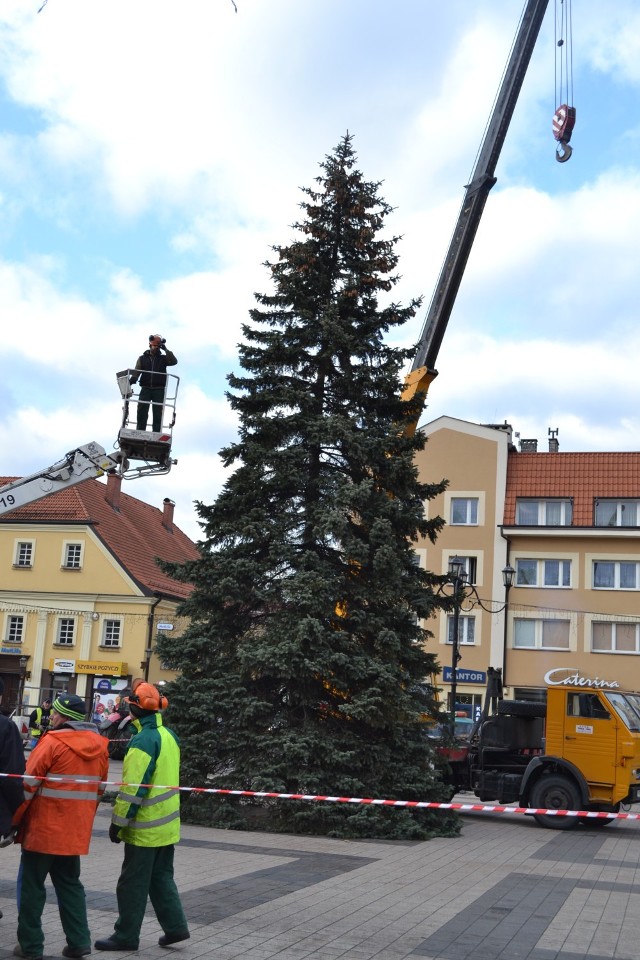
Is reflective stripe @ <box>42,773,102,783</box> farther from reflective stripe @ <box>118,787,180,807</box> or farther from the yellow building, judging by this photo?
the yellow building

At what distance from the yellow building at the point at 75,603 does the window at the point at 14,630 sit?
0.04 meters

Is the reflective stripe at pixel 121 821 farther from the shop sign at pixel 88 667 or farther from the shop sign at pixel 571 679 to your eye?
the shop sign at pixel 88 667

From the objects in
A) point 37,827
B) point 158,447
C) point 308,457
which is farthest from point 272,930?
point 308,457

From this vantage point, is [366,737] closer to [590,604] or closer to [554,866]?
[554,866]

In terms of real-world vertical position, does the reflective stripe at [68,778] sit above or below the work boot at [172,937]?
above

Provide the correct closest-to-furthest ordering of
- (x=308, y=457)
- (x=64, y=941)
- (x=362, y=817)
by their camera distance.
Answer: (x=64, y=941) < (x=362, y=817) < (x=308, y=457)

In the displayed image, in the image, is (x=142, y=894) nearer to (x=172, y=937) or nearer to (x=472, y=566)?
(x=172, y=937)

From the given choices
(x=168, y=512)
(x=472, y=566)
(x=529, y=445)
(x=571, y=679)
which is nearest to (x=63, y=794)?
(x=571, y=679)

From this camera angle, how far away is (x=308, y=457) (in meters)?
17.0

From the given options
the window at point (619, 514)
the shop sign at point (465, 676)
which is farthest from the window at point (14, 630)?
the window at point (619, 514)

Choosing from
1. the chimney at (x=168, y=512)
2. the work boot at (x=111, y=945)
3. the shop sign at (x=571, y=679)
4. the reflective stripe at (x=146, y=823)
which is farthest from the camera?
the chimney at (x=168, y=512)

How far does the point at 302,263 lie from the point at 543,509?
86.0 ft

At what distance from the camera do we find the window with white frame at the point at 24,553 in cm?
4630

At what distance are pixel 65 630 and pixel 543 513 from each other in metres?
20.9
